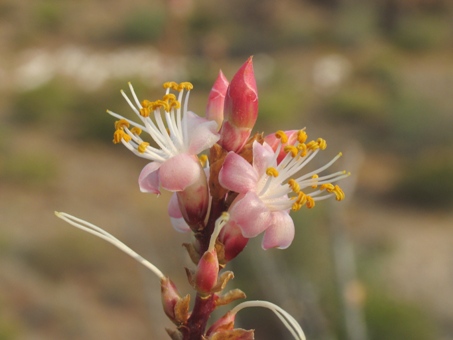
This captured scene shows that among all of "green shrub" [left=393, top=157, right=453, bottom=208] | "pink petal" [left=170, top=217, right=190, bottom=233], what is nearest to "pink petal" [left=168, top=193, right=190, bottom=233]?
"pink petal" [left=170, top=217, right=190, bottom=233]

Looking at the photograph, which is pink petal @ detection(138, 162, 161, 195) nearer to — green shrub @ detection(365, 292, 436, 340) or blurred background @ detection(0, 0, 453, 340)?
blurred background @ detection(0, 0, 453, 340)

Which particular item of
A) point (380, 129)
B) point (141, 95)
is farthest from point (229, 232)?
point (141, 95)

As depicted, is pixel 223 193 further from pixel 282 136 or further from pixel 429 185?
pixel 429 185

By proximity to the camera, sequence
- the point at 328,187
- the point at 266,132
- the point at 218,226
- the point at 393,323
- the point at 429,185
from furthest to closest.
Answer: the point at 266,132 → the point at 429,185 → the point at 393,323 → the point at 328,187 → the point at 218,226

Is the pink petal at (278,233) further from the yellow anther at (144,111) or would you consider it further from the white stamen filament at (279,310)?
the yellow anther at (144,111)

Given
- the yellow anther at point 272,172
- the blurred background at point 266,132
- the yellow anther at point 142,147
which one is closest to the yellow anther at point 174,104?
the yellow anther at point 142,147

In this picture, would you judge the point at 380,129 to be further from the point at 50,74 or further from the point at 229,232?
the point at 229,232

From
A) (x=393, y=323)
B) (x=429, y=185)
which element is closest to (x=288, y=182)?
(x=393, y=323)
